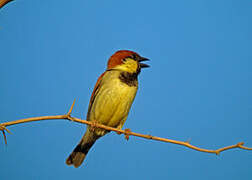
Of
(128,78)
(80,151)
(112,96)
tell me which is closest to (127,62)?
(128,78)

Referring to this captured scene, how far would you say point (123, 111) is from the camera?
4012 millimetres

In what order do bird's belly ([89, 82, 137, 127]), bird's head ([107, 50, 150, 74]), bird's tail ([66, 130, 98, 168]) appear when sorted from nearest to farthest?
bird's belly ([89, 82, 137, 127]), bird's head ([107, 50, 150, 74]), bird's tail ([66, 130, 98, 168])

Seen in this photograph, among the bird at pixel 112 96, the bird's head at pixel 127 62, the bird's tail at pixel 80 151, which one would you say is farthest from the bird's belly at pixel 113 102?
the bird's tail at pixel 80 151

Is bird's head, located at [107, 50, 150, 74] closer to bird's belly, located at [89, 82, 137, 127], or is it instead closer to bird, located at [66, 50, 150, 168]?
bird, located at [66, 50, 150, 168]

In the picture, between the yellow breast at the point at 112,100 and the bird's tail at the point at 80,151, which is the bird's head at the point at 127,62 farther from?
the bird's tail at the point at 80,151

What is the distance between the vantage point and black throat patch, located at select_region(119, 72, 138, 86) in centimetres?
397

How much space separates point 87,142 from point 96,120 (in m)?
0.57

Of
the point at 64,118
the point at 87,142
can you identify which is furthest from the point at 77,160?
the point at 64,118

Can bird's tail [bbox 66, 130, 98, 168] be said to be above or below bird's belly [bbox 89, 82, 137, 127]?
below

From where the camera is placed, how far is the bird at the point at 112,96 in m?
3.91

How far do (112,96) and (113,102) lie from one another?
83mm

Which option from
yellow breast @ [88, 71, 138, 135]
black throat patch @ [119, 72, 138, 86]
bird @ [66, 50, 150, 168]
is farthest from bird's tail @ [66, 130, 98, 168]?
black throat patch @ [119, 72, 138, 86]

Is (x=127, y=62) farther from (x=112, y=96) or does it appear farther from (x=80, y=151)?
(x=80, y=151)

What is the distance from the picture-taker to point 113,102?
3.91m
